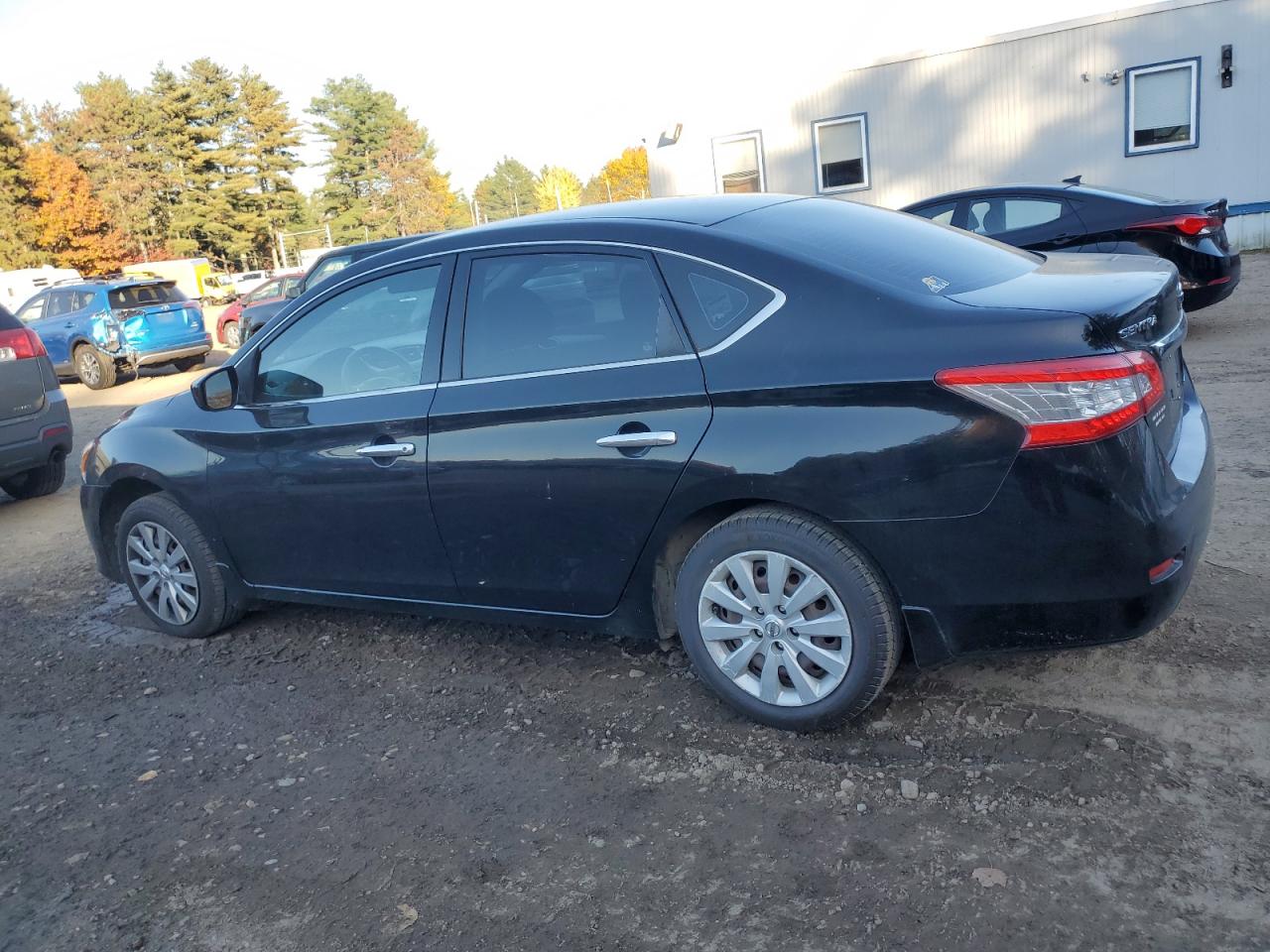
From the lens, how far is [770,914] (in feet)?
8.74

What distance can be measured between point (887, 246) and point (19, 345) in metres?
6.85

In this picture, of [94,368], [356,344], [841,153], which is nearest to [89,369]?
[94,368]

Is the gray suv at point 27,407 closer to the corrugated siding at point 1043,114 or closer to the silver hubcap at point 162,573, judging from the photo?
the silver hubcap at point 162,573

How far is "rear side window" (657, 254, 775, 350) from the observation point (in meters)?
3.39

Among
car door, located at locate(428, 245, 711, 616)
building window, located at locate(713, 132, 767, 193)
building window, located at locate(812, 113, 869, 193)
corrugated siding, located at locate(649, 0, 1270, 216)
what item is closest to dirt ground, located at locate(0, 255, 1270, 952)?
car door, located at locate(428, 245, 711, 616)

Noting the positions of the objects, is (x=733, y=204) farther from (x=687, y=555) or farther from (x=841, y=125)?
(x=841, y=125)

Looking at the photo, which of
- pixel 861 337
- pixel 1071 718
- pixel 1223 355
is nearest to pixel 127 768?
pixel 861 337

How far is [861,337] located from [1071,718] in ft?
4.41

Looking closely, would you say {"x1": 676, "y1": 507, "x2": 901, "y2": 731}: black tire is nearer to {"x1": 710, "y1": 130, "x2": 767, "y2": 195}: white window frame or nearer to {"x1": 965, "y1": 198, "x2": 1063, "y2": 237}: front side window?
{"x1": 965, "y1": 198, "x2": 1063, "y2": 237}: front side window

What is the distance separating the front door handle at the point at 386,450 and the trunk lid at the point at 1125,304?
196 cm

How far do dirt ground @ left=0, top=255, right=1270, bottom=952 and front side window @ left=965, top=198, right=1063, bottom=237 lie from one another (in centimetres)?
548

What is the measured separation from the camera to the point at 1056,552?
2.98m

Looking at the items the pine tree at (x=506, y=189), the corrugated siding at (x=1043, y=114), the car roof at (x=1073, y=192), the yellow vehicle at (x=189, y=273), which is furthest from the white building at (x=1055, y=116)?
the pine tree at (x=506, y=189)

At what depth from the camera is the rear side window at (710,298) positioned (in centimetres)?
339
